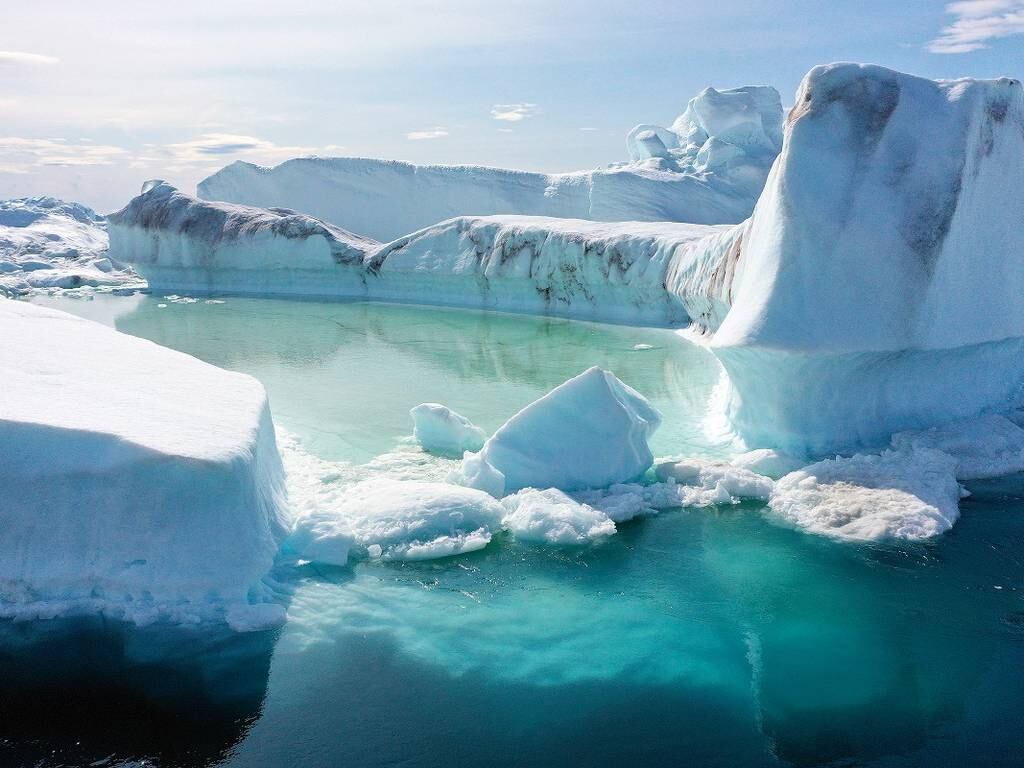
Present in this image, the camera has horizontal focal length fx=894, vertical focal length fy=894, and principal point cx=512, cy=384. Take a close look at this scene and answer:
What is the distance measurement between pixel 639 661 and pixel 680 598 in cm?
64

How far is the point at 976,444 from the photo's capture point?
20.3 feet

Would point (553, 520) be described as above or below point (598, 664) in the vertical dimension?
above

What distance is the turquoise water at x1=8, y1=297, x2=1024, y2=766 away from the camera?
3.17m

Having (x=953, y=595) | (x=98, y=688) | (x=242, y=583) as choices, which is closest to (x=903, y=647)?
(x=953, y=595)

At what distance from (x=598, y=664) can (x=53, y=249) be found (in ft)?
88.2

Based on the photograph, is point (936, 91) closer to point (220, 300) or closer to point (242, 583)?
point (242, 583)

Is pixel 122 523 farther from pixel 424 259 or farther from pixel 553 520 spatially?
pixel 424 259

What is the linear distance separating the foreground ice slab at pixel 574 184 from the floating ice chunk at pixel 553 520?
14956mm

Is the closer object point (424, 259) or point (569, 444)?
point (569, 444)

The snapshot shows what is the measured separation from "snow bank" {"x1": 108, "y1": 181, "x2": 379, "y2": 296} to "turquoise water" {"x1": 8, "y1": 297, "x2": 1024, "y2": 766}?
47.2ft

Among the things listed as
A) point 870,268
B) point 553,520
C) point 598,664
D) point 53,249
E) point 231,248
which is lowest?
point 53,249

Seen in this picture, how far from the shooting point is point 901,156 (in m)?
6.40

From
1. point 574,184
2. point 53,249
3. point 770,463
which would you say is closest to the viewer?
point 770,463

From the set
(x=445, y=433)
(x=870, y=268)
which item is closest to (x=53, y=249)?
(x=445, y=433)
